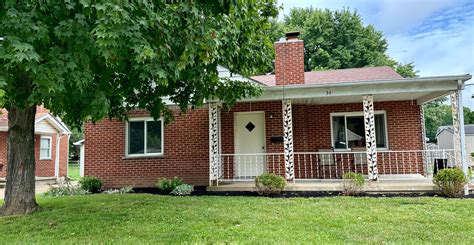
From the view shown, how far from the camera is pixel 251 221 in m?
5.97

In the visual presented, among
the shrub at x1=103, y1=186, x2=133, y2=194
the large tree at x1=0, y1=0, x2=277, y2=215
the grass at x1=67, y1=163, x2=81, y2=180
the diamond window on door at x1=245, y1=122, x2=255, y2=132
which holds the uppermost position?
the large tree at x1=0, y1=0, x2=277, y2=215

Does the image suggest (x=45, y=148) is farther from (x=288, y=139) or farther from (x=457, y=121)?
(x=457, y=121)

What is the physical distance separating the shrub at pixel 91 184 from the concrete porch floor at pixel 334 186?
3944mm

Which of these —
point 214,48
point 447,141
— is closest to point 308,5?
point 447,141

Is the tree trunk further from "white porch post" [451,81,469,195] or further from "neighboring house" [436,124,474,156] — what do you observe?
"neighboring house" [436,124,474,156]

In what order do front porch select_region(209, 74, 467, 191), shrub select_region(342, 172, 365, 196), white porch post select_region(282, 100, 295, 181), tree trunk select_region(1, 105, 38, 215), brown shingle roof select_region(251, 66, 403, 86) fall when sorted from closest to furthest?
tree trunk select_region(1, 105, 38, 215) < shrub select_region(342, 172, 365, 196) < white porch post select_region(282, 100, 295, 181) < front porch select_region(209, 74, 467, 191) < brown shingle roof select_region(251, 66, 403, 86)

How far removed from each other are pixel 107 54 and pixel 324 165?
8396 millimetres

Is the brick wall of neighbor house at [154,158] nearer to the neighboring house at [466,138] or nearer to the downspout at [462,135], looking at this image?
the downspout at [462,135]

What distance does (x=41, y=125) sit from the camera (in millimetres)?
18766

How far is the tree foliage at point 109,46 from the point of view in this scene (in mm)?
4102

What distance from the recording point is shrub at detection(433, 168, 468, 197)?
314 inches

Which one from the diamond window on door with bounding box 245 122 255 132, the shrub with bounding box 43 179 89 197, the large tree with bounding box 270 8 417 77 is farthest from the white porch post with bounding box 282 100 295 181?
the large tree with bounding box 270 8 417 77

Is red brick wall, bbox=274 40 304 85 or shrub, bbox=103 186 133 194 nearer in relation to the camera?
shrub, bbox=103 186 133 194

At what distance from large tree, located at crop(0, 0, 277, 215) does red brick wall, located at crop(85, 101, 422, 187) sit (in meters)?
3.51
